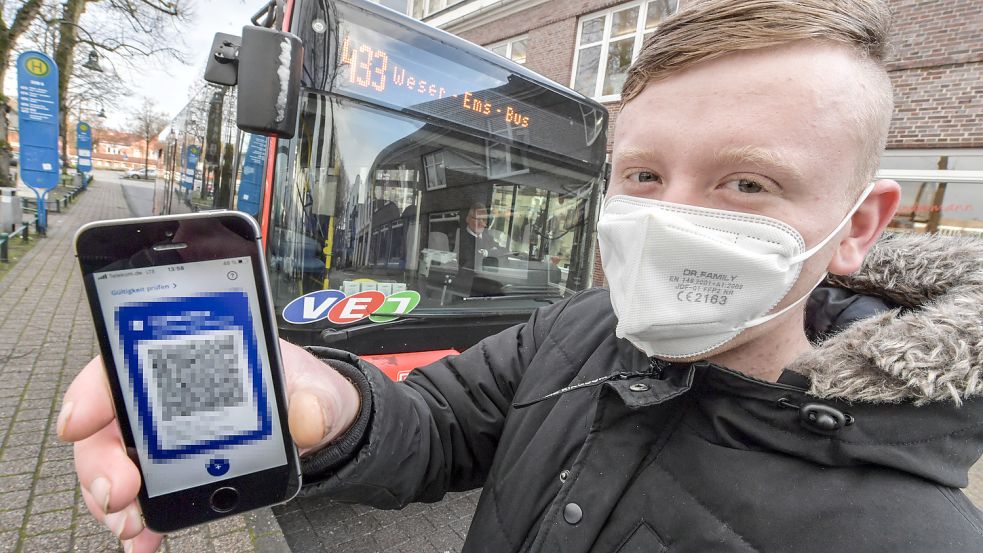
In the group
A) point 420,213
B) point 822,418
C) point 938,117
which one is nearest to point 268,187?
point 420,213

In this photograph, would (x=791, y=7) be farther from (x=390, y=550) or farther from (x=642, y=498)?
(x=390, y=550)

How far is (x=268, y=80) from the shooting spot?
2467 millimetres

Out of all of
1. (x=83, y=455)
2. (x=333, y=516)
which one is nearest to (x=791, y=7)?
(x=83, y=455)

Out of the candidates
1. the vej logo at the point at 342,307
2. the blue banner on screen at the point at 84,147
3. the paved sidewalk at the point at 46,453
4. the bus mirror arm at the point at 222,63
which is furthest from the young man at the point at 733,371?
the blue banner on screen at the point at 84,147

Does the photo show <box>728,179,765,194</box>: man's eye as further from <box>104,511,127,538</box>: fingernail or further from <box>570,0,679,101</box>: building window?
<box>570,0,679,101</box>: building window

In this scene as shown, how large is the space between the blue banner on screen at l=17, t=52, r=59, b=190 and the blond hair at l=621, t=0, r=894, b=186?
1340cm

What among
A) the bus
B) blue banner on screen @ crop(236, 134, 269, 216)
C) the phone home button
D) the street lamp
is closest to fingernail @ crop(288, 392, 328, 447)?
the phone home button

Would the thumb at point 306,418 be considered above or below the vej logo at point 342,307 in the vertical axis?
above

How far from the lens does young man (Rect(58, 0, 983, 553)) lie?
2.71ft

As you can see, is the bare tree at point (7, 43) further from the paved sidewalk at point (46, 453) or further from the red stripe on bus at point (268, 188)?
the red stripe on bus at point (268, 188)

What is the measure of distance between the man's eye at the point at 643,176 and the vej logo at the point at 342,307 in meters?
2.17

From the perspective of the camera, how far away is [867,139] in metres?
1.02

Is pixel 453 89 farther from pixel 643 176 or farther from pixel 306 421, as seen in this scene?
pixel 306 421

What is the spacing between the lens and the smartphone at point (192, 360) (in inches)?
36.6
